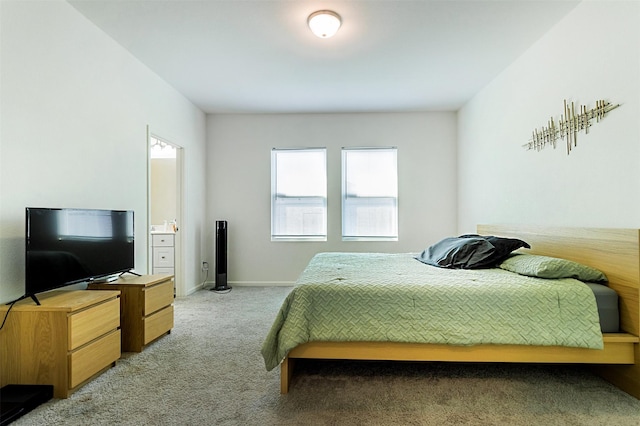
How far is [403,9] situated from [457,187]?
315cm

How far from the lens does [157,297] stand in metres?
2.97

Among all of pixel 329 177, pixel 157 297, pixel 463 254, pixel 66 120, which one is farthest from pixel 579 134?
pixel 66 120

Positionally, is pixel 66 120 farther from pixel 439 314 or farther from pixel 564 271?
pixel 564 271

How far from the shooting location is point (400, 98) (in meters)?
4.65

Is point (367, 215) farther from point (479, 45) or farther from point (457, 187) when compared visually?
point (479, 45)

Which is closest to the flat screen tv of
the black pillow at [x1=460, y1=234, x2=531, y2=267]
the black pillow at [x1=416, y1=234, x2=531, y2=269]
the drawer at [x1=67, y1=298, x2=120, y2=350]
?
the drawer at [x1=67, y1=298, x2=120, y2=350]

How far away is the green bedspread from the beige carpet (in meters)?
0.31

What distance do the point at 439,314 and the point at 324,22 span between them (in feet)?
7.43

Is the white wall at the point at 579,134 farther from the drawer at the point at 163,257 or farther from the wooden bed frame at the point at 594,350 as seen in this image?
the drawer at the point at 163,257

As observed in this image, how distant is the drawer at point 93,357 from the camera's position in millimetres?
2086

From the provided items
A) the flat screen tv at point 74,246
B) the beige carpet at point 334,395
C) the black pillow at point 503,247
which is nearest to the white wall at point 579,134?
the black pillow at point 503,247

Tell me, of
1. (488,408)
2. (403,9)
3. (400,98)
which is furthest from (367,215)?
(488,408)

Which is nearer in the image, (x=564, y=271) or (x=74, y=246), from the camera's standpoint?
(x=564, y=271)

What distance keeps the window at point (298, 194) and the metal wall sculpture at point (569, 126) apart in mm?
2933
